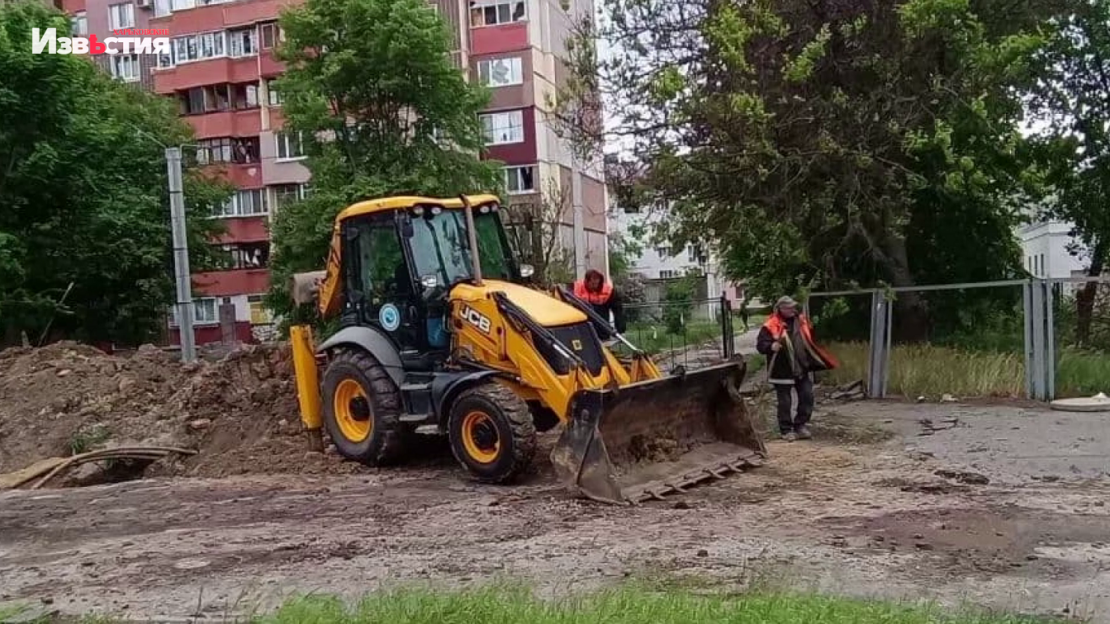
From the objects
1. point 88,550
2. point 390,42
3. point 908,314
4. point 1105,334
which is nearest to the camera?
point 88,550

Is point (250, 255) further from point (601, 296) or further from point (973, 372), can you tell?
point (973, 372)

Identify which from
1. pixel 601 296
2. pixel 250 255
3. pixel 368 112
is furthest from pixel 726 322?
pixel 250 255

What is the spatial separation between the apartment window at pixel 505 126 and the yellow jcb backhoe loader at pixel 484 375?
111 ft

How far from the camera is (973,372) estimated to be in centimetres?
1500

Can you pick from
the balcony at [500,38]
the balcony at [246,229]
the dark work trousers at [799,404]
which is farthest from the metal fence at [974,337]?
the balcony at [246,229]

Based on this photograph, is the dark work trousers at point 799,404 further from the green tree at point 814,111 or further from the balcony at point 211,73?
the balcony at point 211,73

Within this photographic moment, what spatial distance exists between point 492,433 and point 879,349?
317 inches

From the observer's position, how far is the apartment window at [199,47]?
1970 inches

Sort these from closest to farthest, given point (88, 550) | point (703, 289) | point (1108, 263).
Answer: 1. point (88, 550)
2. point (1108, 263)
3. point (703, 289)

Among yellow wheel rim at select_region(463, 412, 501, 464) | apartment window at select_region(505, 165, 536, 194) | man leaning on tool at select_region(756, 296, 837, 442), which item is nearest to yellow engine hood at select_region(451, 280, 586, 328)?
yellow wheel rim at select_region(463, 412, 501, 464)

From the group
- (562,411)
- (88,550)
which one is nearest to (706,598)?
(562,411)

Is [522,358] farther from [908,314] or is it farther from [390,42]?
[390,42]

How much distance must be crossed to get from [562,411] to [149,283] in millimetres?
26394

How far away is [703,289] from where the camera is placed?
109 feet
